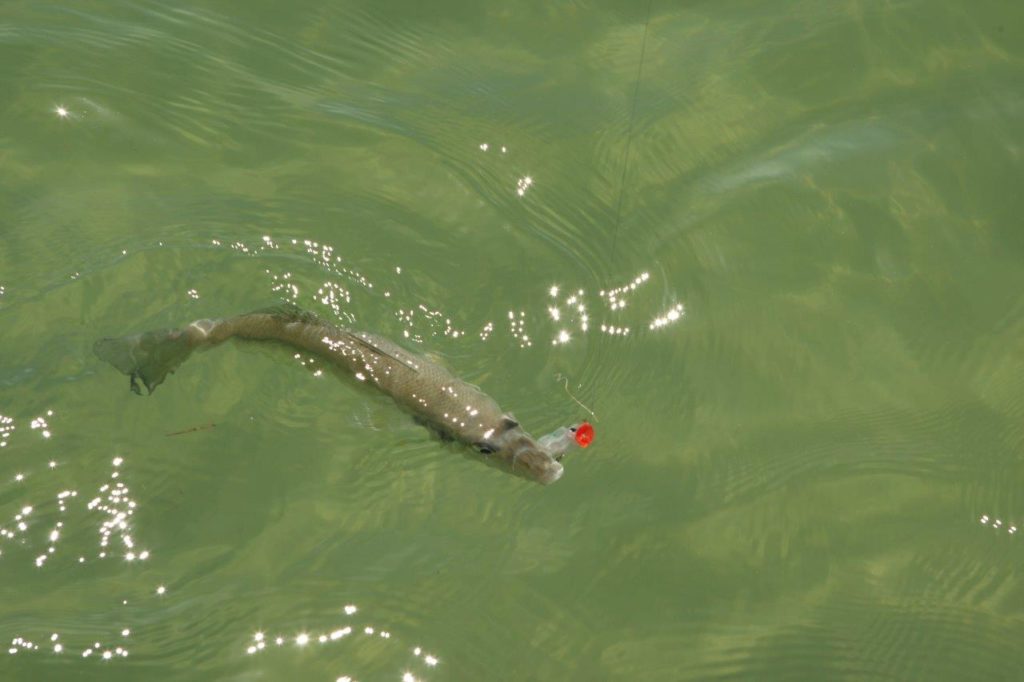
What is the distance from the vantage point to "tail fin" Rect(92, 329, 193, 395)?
5.45m

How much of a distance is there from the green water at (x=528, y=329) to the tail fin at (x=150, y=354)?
0.12 metres

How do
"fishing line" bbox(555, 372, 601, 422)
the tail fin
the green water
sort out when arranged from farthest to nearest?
"fishing line" bbox(555, 372, 601, 422) → the tail fin → the green water

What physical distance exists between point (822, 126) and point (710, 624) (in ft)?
10.6

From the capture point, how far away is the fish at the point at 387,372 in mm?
5012

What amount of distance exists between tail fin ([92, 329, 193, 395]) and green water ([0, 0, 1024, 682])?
0.40 feet

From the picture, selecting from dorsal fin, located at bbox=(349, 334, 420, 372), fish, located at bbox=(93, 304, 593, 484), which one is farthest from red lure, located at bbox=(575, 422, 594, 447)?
dorsal fin, located at bbox=(349, 334, 420, 372)

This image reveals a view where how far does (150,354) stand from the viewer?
545cm

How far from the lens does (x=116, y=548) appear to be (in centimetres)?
511

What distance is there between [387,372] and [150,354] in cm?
118

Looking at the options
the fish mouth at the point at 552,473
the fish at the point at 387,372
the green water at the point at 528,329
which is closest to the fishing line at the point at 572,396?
the green water at the point at 528,329

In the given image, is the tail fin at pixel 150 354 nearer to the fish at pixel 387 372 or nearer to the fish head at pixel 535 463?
the fish at pixel 387 372

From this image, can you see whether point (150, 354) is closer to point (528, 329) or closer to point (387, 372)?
point (387, 372)

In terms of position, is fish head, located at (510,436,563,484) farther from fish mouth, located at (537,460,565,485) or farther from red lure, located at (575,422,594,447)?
red lure, located at (575,422,594,447)

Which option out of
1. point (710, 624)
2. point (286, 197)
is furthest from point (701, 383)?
point (286, 197)
